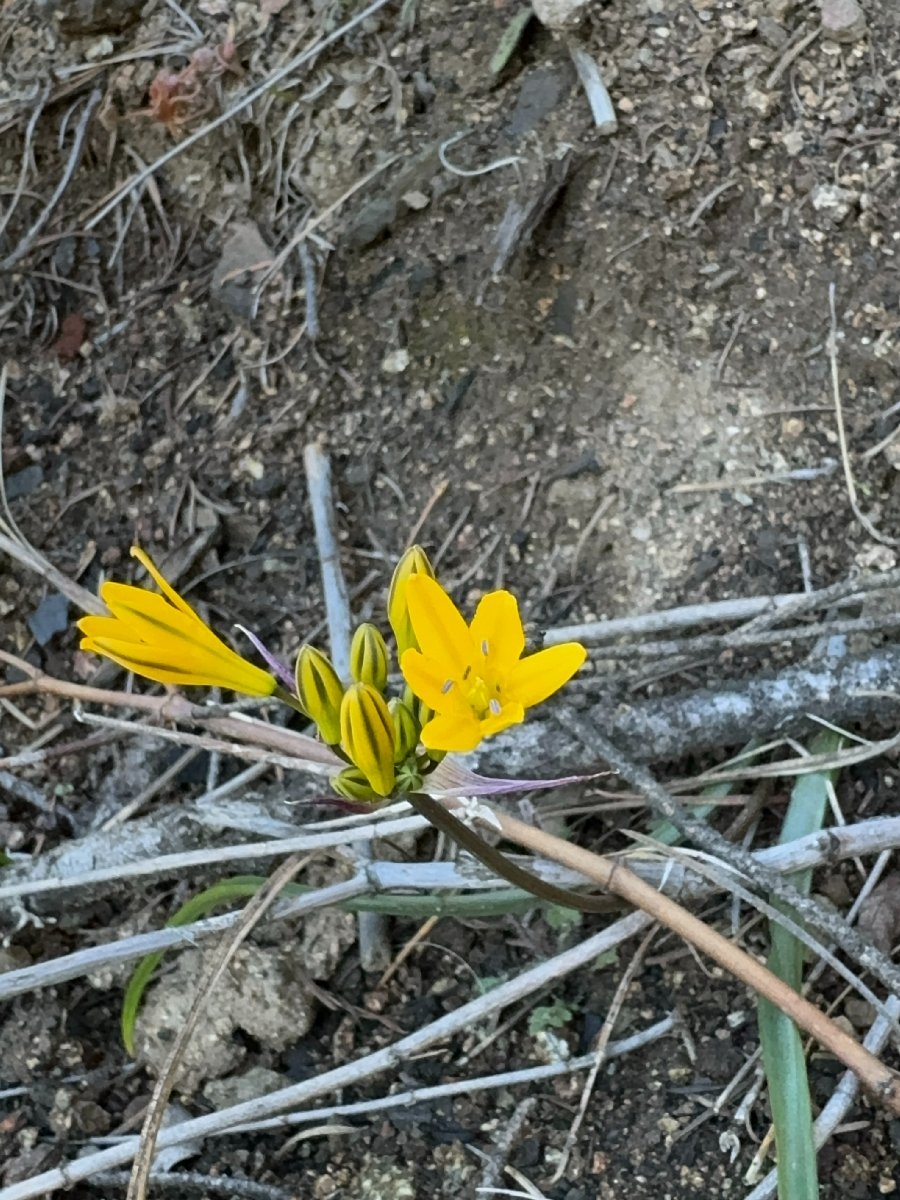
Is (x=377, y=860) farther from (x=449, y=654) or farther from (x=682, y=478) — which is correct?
(x=682, y=478)

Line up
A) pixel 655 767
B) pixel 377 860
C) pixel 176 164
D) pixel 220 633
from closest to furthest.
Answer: pixel 377 860
pixel 655 767
pixel 220 633
pixel 176 164

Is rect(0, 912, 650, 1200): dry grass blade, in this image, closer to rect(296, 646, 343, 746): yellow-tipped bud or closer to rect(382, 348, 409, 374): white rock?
rect(296, 646, 343, 746): yellow-tipped bud

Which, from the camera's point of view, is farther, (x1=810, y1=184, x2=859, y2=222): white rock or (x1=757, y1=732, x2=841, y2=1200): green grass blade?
(x1=810, y1=184, x2=859, y2=222): white rock

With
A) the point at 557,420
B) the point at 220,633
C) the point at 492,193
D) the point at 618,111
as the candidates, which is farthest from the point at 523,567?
the point at 618,111

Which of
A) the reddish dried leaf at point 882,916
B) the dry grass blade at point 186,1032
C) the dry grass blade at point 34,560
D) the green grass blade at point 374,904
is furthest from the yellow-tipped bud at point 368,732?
the dry grass blade at point 34,560

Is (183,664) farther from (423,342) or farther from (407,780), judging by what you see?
(423,342)

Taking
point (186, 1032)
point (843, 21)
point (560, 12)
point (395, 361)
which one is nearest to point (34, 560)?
point (395, 361)

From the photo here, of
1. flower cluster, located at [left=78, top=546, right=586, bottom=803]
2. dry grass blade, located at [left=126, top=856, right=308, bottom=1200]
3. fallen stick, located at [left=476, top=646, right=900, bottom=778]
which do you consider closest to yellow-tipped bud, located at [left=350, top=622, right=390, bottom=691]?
flower cluster, located at [left=78, top=546, right=586, bottom=803]
